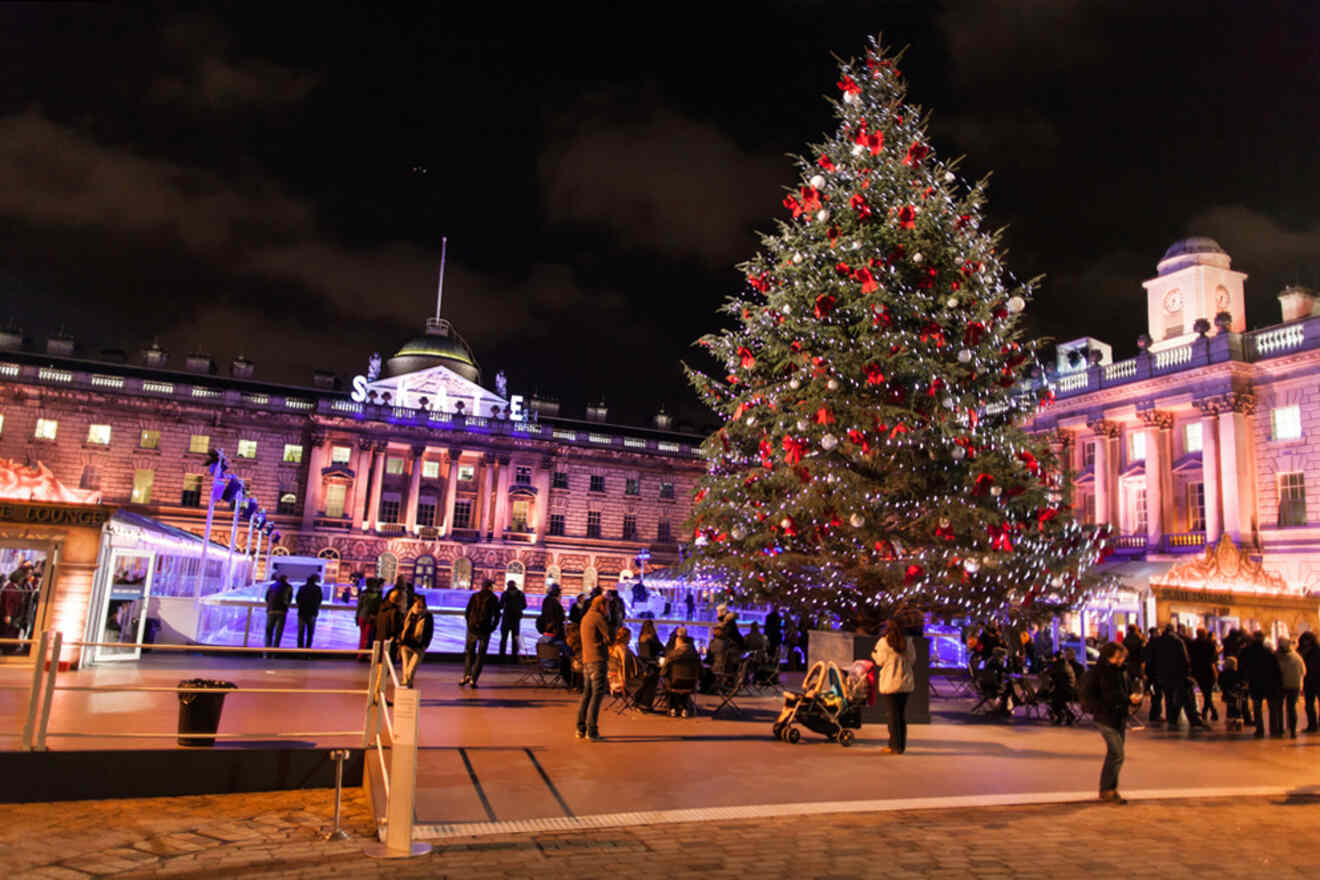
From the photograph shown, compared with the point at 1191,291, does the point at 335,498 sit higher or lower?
lower

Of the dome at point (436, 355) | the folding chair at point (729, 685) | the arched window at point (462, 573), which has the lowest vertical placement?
the folding chair at point (729, 685)

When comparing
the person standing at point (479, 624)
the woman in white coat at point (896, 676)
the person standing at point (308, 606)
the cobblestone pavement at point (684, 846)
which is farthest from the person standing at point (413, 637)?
the person standing at point (308, 606)

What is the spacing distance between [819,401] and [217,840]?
959 centimetres

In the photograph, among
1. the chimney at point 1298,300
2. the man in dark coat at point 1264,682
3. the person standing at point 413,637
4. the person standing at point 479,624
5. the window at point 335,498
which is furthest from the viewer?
the window at point 335,498

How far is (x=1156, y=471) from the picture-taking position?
41.9 m

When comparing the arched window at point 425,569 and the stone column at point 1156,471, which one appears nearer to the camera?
the stone column at point 1156,471

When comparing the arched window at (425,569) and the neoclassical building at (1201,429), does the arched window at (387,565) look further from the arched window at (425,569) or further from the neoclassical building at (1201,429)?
the neoclassical building at (1201,429)

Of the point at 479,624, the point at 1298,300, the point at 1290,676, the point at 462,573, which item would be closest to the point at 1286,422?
the point at 1298,300

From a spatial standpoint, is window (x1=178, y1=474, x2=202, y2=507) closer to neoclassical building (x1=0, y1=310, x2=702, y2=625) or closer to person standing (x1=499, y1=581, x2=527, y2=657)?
neoclassical building (x1=0, y1=310, x2=702, y2=625)

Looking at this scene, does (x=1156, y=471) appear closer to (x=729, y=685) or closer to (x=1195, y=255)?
(x=1195, y=255)

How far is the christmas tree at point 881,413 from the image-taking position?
13719 mm

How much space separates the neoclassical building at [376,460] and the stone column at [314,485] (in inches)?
4.2

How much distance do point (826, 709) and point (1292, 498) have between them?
34.9m

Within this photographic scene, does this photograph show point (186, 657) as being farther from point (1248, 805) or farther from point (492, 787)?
point (1248, 805)
